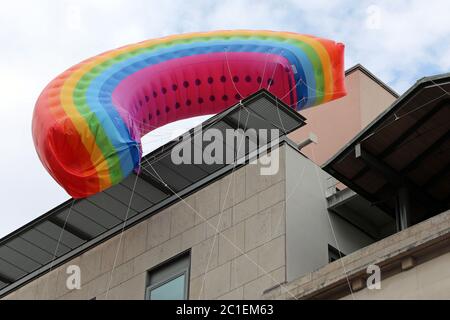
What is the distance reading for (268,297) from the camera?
2147 cm

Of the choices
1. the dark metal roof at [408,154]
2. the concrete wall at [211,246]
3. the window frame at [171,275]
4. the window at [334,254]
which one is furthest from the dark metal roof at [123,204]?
the window at [334,254]

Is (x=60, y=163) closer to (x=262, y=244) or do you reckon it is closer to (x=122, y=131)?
(x=122, y=131)

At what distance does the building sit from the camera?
21.7 metres

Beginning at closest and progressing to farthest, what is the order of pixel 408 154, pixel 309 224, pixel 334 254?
pixel 408 154, pixel 309 224, pixel 334 254

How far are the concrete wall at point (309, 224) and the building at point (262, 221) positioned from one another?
26 mm

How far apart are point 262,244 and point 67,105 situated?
4.52 metres

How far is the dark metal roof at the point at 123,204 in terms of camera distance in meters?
25.5

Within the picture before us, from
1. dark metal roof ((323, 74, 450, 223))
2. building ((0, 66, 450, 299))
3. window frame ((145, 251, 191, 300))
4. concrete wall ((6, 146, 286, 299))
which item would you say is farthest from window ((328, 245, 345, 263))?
window frame ((145, 251, 191, 300))

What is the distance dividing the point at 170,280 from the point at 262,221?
8.14 ft

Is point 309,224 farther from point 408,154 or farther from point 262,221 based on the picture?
point 408,154

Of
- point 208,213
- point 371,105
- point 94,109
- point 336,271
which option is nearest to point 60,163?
point 94,109

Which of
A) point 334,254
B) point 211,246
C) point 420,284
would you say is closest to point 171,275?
point 211,246

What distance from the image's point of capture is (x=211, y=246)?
24750 mm
